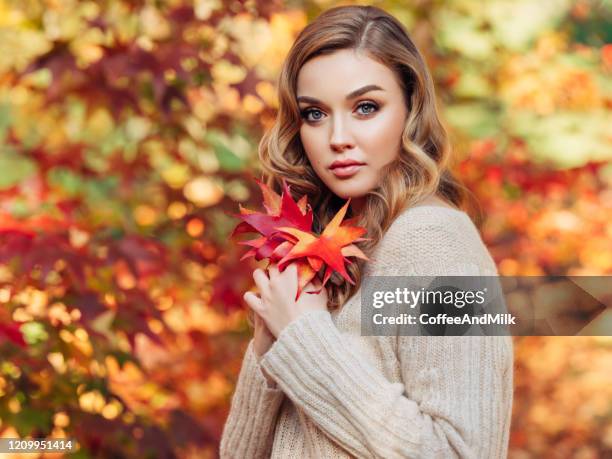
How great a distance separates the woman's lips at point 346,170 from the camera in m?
1.86

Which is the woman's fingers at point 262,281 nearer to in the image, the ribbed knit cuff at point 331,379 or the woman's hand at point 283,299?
the woman's hand at point 283,299

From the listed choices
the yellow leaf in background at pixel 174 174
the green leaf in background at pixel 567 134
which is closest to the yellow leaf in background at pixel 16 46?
the yellow leaf in background at pixel 174 174

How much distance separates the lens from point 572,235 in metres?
4.41

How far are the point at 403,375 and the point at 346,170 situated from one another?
0.45 m

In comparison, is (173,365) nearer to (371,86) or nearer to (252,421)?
(252,421)

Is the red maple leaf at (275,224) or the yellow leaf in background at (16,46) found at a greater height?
the yellow leaf in background at (16,46)

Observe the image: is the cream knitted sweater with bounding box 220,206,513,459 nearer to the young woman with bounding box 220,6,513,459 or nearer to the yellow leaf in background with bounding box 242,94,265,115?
the young woman with bounding box 220,6,513,459

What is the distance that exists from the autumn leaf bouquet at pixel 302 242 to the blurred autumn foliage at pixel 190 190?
0.99 m

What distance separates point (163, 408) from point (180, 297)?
0.44m

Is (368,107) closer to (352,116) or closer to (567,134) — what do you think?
(352,116)

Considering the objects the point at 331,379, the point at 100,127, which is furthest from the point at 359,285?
the point at 100,127

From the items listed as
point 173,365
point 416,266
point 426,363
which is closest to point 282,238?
point 416,266

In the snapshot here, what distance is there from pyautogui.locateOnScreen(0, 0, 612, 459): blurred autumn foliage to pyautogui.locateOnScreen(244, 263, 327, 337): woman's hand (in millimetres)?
1047

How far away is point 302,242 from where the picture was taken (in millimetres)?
1765
